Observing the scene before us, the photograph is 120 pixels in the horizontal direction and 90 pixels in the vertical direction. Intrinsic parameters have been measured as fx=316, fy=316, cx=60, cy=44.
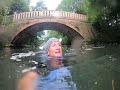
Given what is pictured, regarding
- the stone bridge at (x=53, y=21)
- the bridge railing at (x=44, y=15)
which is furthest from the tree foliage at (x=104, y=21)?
the bridge railing at (x=44, y=15)

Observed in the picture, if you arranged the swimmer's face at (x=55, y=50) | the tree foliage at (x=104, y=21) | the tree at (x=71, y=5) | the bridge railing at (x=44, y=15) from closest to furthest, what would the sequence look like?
the swimmer's face at (x=55, y=50) < the tree foliage at (x=104, y=21) < the bridge railing at (x=44, y=15) < the tree at (x=71, y=5)

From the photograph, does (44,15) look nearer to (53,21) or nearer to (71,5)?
(53,21)

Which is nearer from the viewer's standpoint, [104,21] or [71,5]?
[104,21]

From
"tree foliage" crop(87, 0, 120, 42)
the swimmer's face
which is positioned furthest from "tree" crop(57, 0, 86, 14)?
the swimmer's face

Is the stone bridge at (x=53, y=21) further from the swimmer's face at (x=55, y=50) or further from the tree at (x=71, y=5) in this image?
the swimmer's face at (x=55, y=50)

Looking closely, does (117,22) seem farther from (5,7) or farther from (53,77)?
(53,77)

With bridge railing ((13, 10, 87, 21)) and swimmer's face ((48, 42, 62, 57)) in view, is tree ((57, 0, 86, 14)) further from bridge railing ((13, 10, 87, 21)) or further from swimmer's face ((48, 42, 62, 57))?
swimmer's face ((48, 42, 62, 57))

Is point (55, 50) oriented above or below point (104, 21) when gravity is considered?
below

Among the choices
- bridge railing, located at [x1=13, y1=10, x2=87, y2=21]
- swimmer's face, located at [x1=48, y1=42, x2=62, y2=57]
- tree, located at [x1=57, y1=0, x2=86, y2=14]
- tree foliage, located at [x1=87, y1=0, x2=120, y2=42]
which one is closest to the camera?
swimmer's face, located at [x1=48, y1=42, x2=62, y2=57]

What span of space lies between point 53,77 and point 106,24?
20.8 meters

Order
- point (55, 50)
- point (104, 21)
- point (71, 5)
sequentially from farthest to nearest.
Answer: point (71, 5), point (104, 21), point (55, 50)

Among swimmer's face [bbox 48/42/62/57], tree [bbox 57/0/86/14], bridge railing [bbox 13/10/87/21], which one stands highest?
tree [bbox 57/0/86/14]

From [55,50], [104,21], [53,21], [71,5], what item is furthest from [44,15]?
[55,50]

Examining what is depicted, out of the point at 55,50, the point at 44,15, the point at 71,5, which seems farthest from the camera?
the point at 71,5
